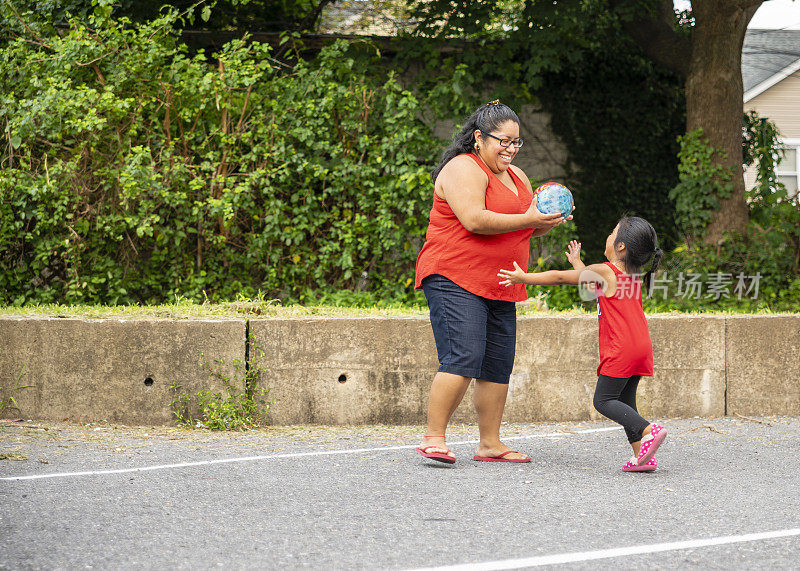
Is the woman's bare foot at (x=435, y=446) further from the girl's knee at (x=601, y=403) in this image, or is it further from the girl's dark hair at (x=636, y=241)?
the girl's dark hair at (x=636, y=241)

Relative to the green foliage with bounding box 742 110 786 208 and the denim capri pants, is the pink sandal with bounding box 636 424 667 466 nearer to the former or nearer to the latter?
the denim capri pants

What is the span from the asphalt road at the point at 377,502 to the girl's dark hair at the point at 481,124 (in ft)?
5.53

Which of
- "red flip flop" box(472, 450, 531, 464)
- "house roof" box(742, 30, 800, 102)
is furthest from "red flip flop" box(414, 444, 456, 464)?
"house roof" box(742, 30, 800, 102)

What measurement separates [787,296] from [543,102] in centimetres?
410

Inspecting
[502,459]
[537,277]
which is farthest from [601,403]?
[537,277]

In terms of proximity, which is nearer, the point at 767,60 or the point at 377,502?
the point at 377,502

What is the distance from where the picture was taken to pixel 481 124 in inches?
189

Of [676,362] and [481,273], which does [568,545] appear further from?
[676,362]

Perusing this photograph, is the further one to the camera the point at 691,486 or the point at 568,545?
the point at 691,486

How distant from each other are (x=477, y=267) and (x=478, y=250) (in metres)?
0.09

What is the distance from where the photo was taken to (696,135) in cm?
1017

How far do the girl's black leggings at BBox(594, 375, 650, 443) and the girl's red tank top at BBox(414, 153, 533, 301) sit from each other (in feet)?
2.16

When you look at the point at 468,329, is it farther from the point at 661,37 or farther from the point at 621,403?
the point at 661,37

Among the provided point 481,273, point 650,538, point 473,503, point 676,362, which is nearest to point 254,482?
point 473,503
